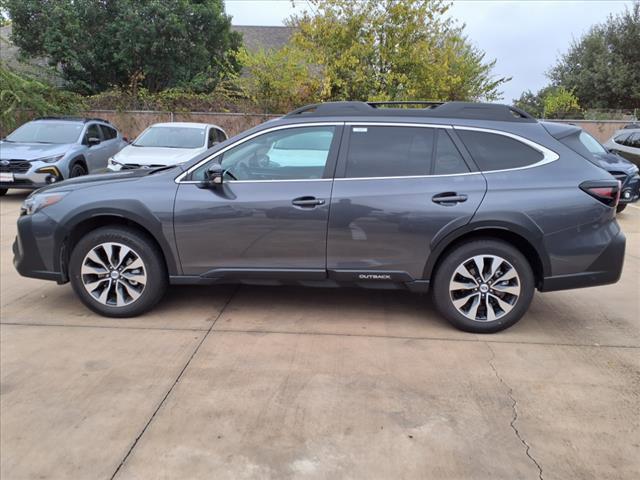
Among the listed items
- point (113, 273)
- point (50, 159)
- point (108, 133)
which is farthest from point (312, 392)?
point (108, 133)

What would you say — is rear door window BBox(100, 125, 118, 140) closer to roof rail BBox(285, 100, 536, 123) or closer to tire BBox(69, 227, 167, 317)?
tire BBox(69, 227, 167, 317)

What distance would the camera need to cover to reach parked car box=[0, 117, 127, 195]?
31.7 feet

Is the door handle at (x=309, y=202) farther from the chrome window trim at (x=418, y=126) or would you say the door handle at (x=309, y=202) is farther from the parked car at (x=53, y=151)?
the parked car at (x=53, y=151)

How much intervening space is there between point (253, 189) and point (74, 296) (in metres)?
2.14

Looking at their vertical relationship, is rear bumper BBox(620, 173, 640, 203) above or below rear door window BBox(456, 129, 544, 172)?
below

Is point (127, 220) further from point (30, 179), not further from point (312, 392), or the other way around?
point (30, 179)

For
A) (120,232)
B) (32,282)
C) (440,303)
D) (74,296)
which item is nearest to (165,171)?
(120,232)

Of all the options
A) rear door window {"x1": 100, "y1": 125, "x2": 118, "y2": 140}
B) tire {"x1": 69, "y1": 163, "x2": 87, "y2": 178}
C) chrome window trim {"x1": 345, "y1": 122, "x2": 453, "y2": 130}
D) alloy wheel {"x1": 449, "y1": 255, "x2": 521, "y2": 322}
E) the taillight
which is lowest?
tire {"x1": 69, "y1": 163, "x2": 87, "y2": 178}

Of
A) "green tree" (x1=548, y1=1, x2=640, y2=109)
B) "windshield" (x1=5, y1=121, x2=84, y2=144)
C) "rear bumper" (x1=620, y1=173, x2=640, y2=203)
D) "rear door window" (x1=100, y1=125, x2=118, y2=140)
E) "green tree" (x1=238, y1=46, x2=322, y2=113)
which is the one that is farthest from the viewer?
"green tree" (x1=548, y1=1, x2=640, y2=109)

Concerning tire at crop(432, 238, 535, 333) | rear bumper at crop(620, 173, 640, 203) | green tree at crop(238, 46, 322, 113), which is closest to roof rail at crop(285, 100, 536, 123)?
tire at crop(432, 238, 535, 333)

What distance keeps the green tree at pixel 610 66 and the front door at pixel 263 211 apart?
27.2 meters

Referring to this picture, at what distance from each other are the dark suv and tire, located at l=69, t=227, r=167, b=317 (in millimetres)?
12

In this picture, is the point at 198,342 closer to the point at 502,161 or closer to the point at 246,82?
the point at 502,161

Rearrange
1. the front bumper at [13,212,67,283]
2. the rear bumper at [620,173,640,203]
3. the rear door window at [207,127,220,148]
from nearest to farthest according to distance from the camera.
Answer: the front bumper at [13,212,67,283] < the rear bumper at [620,173,640,203] < the rear door window at [207,127,220,148]
